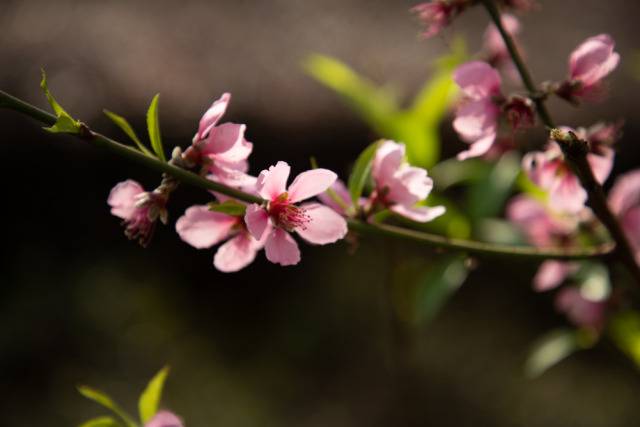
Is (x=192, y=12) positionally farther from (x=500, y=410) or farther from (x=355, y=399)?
(x=500, y=410)

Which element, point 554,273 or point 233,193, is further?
point 554,273

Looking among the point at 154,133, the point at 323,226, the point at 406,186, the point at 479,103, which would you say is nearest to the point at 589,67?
the point at 479,103

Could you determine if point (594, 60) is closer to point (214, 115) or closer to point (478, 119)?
point (478, 119)

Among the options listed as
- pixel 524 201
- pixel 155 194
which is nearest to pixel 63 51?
pixel 524 201

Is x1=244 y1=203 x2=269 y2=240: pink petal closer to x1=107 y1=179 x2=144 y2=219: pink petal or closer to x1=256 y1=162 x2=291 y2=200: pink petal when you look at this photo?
x1=256 y1=162 x2=291 y2=200: pink petal

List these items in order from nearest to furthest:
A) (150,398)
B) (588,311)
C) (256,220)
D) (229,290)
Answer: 1. (256,220)
2. (150,398)
3. (588,311)
4. (229,290)

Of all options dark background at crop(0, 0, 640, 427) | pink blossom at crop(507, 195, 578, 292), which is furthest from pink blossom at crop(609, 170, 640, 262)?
dark background at crop(0, 0, 640, 427)

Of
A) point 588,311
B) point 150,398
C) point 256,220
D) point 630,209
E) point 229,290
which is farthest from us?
point 229,290
